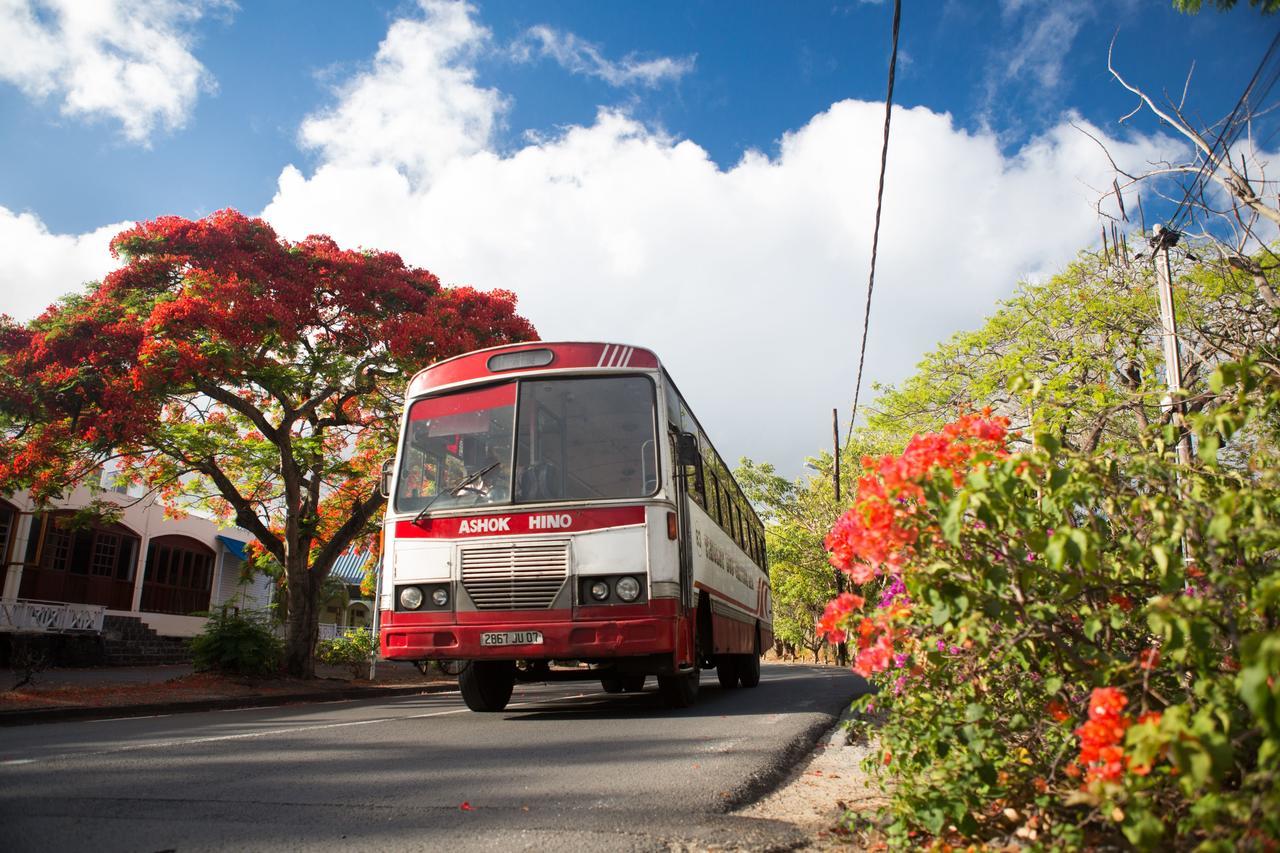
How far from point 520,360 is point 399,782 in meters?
4.70

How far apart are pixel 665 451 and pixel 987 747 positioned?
209 inches

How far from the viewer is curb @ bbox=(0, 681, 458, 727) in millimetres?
9078

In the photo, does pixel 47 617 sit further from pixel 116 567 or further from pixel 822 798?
pixel 822 798

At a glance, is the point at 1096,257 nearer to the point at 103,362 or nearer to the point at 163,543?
the point at 103,362

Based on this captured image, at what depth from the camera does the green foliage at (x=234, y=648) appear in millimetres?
14164

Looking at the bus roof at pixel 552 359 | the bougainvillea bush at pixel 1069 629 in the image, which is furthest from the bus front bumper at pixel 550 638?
the bougainvillea bush at pixel 1069 629

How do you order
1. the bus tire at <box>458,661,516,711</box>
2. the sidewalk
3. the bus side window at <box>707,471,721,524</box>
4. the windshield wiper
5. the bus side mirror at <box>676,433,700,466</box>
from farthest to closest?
the bus side window at <box>707,471,721,524</box>
the sidewalk
the bus tire at <box>458,661,516,711</box>
the bus side mirror at <box>676,433,700,466</box>
the windshield wiper

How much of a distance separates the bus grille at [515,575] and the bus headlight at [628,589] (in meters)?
0.50

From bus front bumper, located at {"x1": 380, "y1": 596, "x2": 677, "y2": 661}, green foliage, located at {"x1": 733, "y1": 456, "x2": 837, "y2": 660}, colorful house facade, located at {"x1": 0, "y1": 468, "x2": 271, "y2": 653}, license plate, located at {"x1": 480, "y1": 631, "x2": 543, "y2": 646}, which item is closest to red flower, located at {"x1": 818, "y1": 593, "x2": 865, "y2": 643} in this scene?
bus front bumper, located at {"x1": 380, "y1": 596, "x2": 677, "y2": 661}

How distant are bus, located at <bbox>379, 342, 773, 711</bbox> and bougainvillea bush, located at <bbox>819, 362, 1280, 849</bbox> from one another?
13.4 ft

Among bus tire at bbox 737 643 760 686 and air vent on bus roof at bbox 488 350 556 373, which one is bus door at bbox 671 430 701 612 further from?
bus tire at bbox 737 643 760 686

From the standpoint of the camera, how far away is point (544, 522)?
7879mm

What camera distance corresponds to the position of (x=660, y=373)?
8750 millimetres

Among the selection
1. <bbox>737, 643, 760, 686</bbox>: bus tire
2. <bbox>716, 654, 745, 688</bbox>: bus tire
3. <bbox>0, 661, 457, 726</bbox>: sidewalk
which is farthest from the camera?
<bbox>737, 643, 760, 686</bbox>: bus tire
